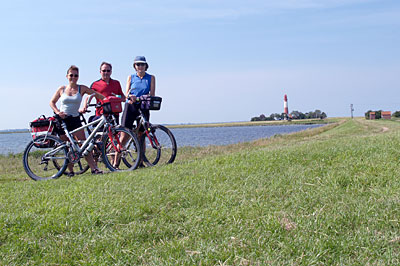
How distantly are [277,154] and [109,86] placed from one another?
3868 mm

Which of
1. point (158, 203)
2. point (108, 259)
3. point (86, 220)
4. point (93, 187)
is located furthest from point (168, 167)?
point (108, 259)

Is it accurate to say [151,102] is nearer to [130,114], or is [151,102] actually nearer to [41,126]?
[130,114]

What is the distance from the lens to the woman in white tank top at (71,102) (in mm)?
7258

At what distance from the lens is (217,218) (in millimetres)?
3639

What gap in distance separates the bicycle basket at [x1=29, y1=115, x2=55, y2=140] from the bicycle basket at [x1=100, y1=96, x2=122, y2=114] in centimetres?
106

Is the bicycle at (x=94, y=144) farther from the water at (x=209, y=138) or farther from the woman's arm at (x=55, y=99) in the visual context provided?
the water at (x=209, y=138)

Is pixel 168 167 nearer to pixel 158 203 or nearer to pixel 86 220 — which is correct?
pixel 158 203

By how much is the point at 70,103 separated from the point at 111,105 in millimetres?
825

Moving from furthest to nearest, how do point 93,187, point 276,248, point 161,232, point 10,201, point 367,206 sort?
point 93,187
point 10,201
point 367,206
point 161,232
point 276,248

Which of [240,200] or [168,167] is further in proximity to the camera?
[168,167]

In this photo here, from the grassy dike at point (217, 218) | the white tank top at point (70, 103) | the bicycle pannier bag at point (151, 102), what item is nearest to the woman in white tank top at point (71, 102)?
the white tank top at point (70, 103)

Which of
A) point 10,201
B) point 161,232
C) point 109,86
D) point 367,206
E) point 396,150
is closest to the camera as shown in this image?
point 161,232

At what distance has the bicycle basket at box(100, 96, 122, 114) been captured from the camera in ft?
23.6

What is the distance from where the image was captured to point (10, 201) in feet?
15.5
